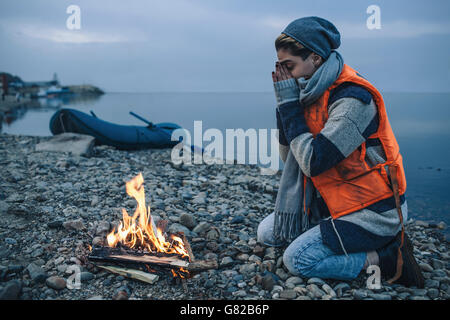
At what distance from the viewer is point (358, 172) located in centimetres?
288

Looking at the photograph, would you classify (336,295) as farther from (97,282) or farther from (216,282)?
(97,282)

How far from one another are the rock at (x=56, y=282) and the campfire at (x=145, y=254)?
31cm

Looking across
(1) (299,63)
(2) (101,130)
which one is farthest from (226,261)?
(2) (101,130)

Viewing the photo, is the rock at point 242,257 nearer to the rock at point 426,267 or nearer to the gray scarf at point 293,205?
the gray scarf at point 293,205

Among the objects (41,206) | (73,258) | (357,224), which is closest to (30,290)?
(73,258)

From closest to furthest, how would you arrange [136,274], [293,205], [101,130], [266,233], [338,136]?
1. [338,136]
2. [136,274]
3. [293,205]
4. [266,233]
5. [101,130]

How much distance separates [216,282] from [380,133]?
194 cm

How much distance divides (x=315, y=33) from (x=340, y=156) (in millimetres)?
1031

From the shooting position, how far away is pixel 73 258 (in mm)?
3330

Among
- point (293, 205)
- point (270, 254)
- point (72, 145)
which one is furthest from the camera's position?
point (72, 145)

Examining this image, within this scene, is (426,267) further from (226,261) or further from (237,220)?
(237,220)

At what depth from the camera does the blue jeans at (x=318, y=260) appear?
302 centimetres

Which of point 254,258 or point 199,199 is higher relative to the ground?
point 199,199

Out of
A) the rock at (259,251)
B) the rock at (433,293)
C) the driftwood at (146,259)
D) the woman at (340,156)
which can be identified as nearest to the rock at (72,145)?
the driftwood at (146,259)
